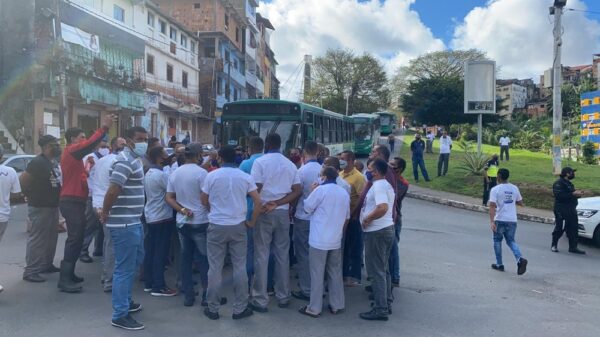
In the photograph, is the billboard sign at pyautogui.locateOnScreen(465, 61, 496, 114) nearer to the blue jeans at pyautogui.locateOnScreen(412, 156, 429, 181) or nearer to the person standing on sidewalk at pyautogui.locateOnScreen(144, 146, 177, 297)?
the blue jeans at pyautogui.locateOnScreen(412, 156, 429, 181)

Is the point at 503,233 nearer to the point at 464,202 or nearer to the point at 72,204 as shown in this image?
the point at 72,204

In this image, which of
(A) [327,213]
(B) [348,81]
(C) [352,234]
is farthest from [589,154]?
(B) [348,81]

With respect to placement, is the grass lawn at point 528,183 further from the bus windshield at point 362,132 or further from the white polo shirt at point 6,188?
the white polo shirt at point 6,188

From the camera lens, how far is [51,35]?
22.2 meters

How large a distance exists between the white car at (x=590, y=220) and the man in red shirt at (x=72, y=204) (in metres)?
9.60

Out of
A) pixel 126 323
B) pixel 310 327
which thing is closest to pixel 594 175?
pixel 310 327

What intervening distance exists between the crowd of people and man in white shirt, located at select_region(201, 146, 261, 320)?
0.04ft

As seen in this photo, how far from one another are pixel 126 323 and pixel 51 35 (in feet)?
69.2

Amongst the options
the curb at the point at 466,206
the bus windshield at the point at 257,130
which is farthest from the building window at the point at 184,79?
the curb at the point at 466,206

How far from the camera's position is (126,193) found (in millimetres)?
5043

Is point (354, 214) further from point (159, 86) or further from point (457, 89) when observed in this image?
point (457, 89)

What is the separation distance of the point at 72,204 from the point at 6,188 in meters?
0.80

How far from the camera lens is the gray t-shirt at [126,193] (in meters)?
4.93

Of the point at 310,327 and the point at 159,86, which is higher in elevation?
the point at 159,86
